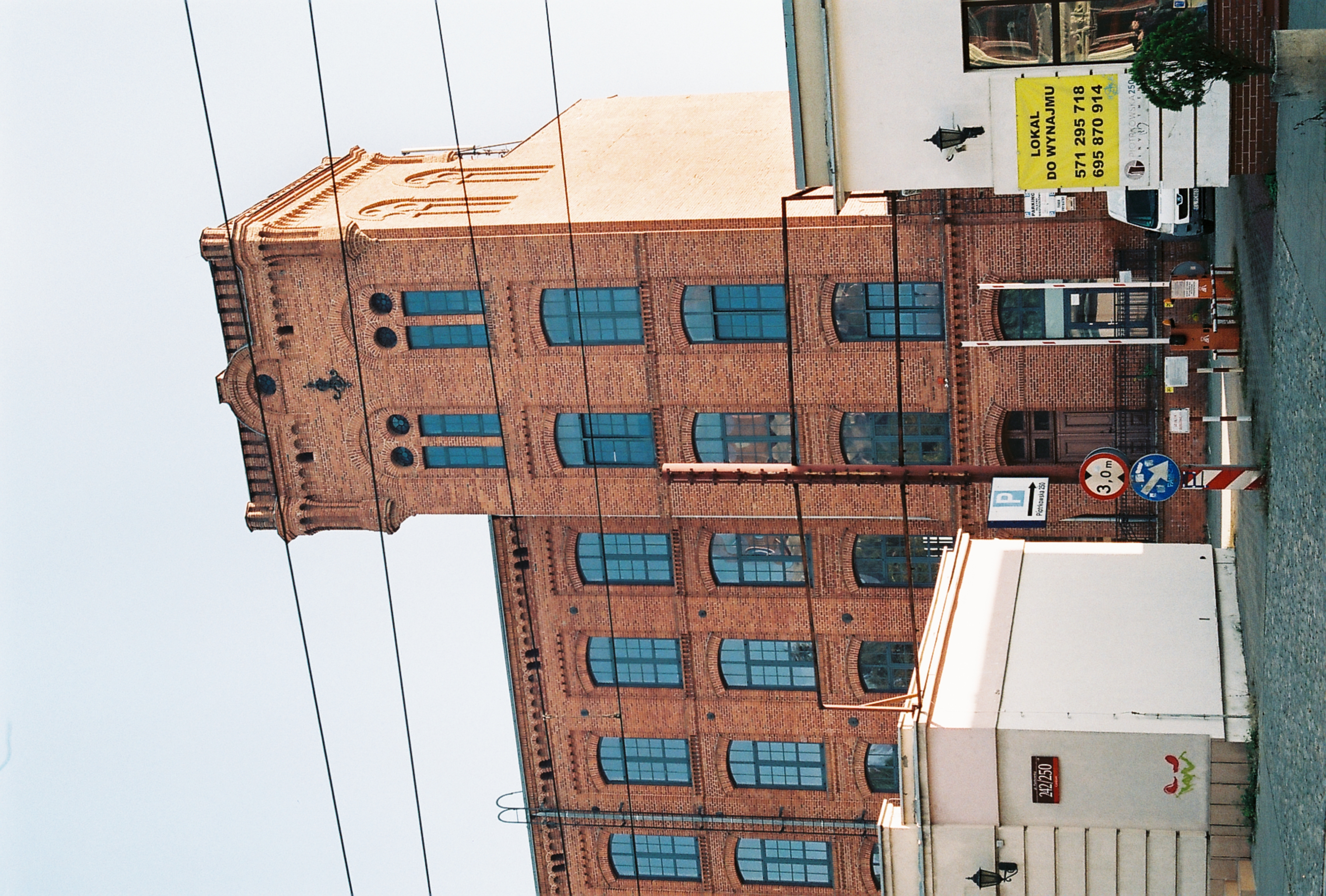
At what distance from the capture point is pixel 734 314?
28531 millimetres

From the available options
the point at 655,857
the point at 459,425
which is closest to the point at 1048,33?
the point at 459,425

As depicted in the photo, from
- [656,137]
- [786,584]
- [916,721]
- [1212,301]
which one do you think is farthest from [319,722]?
[656,137]

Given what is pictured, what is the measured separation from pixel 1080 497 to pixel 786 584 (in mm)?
7423

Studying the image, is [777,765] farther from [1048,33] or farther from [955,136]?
[1048,33]

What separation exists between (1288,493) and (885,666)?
619 inches

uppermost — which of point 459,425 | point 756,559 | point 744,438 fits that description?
point 459,425

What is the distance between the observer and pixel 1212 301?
23609 millimetres

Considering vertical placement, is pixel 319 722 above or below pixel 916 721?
above

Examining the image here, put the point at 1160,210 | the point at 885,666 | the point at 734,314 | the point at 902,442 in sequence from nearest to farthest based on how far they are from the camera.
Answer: the point at 902,442 → the point at 1160,210 → the point at 734,314 → the point at 885,666

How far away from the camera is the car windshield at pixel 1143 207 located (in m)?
24.9

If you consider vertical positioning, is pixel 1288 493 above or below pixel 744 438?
above

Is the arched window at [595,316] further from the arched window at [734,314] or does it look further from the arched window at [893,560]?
the arched window at [893,560]

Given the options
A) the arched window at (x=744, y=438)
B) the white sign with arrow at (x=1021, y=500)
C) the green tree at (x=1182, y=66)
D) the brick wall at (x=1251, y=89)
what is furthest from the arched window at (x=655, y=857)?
the green tree at (x=1182, y=66)

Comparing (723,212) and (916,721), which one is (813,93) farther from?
(916,721)
